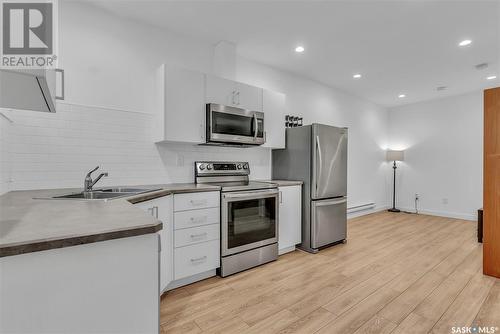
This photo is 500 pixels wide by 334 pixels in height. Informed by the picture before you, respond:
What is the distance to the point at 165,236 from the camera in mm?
2055

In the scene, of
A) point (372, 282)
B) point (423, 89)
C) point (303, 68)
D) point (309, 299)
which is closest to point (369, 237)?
point (372, 282)

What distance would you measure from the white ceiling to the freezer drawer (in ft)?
6.49

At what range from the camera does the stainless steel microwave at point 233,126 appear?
2.64 metres

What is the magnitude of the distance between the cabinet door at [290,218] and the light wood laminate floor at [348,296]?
163 mm

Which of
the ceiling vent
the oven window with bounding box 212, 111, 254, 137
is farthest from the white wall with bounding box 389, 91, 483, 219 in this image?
the oven window with bounding box 212, 111, 254, 137

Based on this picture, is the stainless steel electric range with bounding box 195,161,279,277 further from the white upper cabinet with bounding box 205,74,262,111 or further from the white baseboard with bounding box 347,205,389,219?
the white baseboard with bounding box 347,205,389,219

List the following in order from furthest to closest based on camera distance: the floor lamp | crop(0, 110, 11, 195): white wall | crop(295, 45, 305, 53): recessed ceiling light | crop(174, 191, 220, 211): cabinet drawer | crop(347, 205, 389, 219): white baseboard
Answer: the floor lamp < crop(347, 205, 389, 219): white baseboard < crop(295, 45, 305, 53): recessed ceiling light < crop(174, 191, 220, 211): cabinet drawer < crop(0, 110, 11, 195): white wall

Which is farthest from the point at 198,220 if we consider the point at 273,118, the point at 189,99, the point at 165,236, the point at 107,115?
the point at 273,118

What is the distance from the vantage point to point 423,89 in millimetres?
4727

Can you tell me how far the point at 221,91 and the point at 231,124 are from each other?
386 millimetres

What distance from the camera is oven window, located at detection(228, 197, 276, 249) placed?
8.20 feet

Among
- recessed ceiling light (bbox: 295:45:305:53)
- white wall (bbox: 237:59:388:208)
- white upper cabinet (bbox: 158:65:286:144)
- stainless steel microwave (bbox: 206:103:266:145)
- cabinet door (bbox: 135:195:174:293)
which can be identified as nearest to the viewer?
cabinet door (bbox: 135:195:174:293)

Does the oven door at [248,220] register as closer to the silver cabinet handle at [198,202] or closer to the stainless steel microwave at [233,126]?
the silver cabinet handle at [198,202]

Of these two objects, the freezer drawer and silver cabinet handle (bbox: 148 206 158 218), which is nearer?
silver cabinet handle (bbox: 148 206 158 218)
